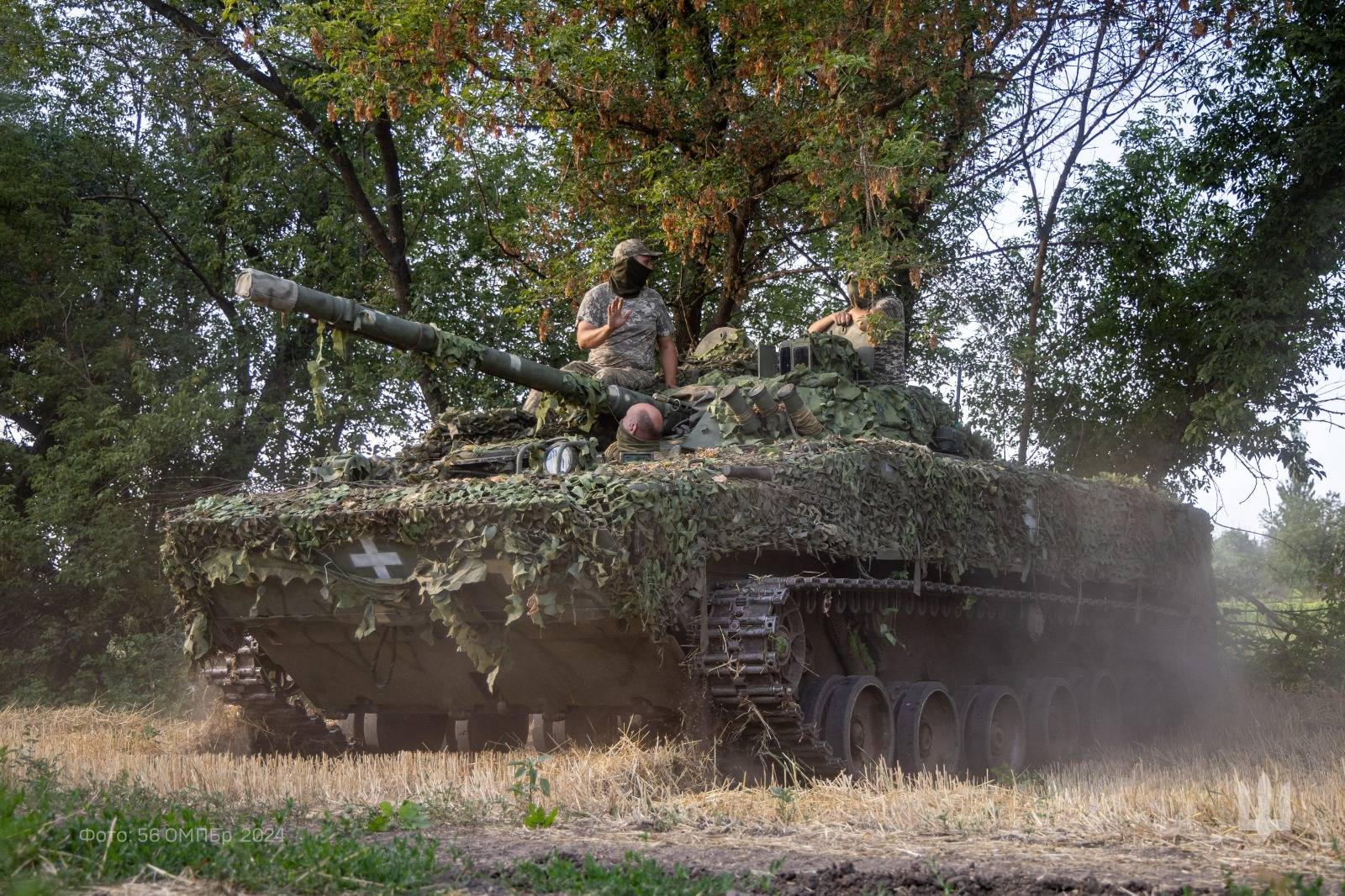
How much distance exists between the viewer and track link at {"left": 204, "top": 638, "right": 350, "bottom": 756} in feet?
30.2

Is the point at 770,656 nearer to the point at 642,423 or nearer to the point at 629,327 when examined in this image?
the point at 642,423

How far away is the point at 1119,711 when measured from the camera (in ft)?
40.6

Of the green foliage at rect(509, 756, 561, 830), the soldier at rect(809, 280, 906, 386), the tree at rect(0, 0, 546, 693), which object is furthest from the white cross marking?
the tree at rect(0, 0, 546, 693)

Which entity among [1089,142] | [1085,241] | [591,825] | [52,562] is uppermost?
[1089,142]

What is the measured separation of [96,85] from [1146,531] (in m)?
14.7

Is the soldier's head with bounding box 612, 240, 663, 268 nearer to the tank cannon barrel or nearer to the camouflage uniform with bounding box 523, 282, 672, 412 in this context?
the camouflage uniform with bounding box 523, 282, 672, 412

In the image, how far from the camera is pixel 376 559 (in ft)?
25.0

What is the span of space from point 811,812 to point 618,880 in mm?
2221

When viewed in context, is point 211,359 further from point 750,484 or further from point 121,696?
point 750,484

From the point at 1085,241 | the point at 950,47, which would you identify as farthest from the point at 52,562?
the point at 1085,241

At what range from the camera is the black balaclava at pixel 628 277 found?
10336 mm

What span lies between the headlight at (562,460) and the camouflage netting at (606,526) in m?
0.65

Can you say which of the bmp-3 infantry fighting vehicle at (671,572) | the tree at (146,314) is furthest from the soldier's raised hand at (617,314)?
the tree at (146,314)

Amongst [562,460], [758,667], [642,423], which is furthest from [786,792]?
[642,423]
